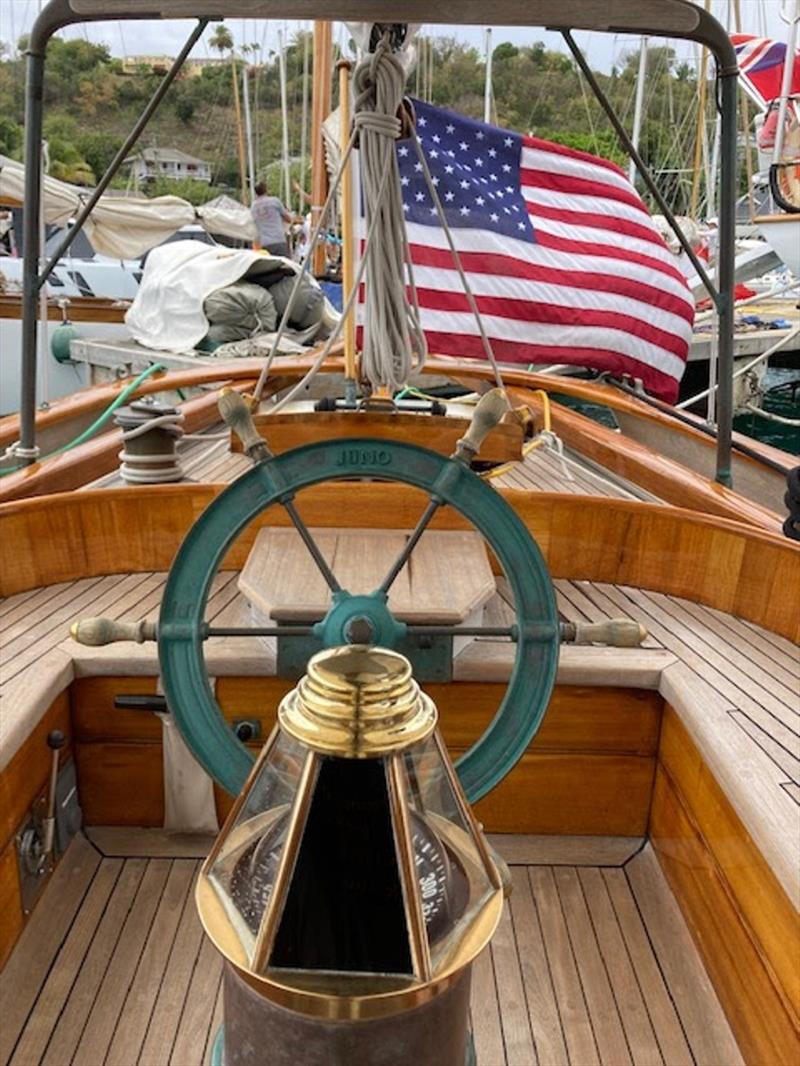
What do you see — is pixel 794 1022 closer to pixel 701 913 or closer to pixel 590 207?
pixel 701 913

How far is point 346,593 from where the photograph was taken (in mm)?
1051

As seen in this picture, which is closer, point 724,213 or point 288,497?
point 288,497

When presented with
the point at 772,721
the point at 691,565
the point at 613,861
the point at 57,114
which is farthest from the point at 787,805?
the point at 57,114

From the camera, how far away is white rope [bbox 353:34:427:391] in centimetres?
151

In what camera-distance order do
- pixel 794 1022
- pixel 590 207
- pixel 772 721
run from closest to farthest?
pixel 794 1022 < pixel 772 721 < pixel 590 207

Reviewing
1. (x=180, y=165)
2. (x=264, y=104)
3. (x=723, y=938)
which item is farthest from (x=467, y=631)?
(x=180, y=165)

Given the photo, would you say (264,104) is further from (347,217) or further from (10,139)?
(347,217)

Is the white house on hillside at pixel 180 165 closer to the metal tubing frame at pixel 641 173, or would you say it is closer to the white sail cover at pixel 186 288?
the white sail cover at pixel 186 288

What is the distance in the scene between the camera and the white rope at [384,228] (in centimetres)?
151

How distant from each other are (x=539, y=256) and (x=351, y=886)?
2.77 metres

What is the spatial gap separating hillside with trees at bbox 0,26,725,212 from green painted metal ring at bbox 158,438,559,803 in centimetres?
1675

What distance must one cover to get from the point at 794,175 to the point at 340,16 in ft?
12.8

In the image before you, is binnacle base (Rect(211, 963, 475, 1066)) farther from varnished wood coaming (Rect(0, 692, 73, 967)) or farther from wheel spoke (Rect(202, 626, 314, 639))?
varnished wood coaming (Rect(0, 692, 73, 967))

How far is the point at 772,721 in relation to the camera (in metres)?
1.33
